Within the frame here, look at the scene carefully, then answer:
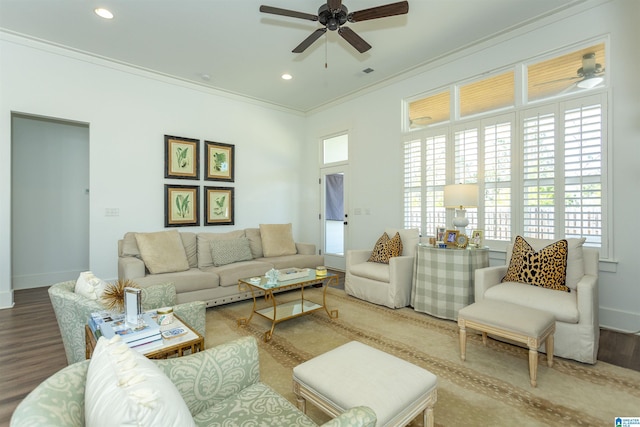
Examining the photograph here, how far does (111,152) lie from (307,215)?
11.6 ft

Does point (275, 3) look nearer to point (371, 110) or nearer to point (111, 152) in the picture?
point (371, 110)

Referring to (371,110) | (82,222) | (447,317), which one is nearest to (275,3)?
(371,110)

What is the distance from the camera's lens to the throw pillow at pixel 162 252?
363 centimetres

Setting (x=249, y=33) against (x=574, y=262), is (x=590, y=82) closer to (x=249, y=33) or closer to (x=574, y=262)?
→ (x=574, y=262)

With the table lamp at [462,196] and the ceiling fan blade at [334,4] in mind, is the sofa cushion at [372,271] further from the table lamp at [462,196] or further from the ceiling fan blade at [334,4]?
the ceiling fan blade at [334,4]

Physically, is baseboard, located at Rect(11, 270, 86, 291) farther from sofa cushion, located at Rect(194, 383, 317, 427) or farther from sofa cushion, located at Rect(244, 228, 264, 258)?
sofa cushion, located at Rect(194, 383, 317, 427)

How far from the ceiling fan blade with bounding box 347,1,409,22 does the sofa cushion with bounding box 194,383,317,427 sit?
9.12 feet

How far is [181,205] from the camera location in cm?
484

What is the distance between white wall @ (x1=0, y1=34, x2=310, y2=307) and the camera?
12.0ft

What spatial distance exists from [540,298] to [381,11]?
270 centimetres

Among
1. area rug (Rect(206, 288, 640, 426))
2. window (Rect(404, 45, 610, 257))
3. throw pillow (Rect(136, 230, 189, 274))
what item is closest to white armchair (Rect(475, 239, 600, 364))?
area rug (Rect(206, 288, 640, 426))

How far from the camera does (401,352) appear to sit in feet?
8.27

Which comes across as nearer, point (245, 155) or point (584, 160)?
point (584, 160)

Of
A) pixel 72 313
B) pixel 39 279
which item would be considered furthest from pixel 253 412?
pixel 39 279
